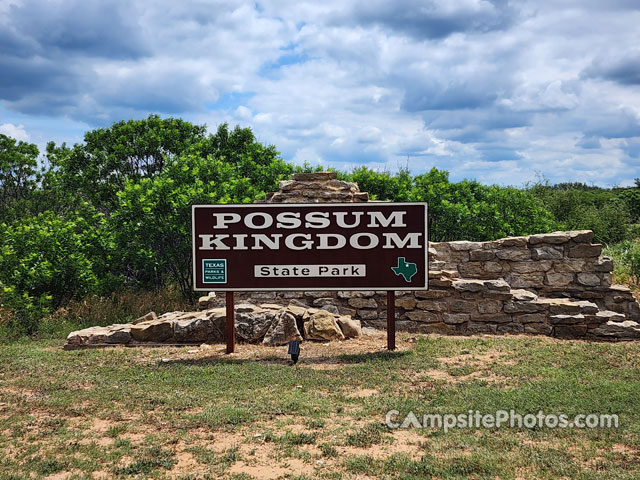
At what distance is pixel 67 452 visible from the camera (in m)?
5.67

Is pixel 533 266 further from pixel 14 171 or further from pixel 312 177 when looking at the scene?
pixel 14 171

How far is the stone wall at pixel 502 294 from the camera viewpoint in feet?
37.4

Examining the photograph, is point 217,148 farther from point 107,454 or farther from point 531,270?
point 107,454

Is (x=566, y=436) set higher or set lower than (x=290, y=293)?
lower

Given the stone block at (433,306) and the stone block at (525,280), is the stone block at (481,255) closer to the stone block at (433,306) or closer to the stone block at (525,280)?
the stone block at (525,280)

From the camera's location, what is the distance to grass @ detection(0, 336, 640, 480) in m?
5.25

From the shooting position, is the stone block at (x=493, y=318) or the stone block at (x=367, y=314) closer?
the stone block at (x=493, y=318)

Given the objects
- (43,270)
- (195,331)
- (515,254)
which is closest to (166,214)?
(43,270)

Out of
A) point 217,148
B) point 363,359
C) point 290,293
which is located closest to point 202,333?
point 290,293

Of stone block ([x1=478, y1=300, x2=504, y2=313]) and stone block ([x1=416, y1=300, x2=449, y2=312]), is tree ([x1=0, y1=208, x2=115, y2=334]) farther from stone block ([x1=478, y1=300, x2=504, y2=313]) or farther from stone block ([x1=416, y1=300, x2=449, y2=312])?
stone block ([x1=478, y1=300, x2=504, y2=313])

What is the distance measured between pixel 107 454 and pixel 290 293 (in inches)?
276

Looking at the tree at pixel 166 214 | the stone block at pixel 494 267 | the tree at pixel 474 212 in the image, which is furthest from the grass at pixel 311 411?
the tree at pixel 474 212

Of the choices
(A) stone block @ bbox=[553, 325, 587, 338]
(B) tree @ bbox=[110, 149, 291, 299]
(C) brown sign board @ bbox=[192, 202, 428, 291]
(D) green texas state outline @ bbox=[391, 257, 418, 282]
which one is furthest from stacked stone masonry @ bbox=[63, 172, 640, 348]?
(B) tree @ bbox=[110, 149, 291, 299]

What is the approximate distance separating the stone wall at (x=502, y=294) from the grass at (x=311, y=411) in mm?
1357
